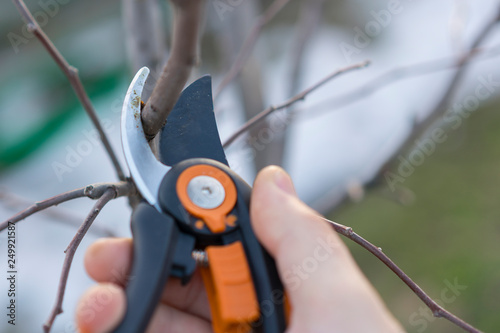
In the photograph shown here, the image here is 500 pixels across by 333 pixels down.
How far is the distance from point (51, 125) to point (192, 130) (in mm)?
2350

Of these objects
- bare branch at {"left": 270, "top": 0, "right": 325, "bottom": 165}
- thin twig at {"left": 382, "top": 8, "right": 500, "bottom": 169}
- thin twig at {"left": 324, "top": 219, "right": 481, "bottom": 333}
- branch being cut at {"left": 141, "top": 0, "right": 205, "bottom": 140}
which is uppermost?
bare branch at {"left": 270, "top": 0, "right": 325, "bottom": 165}

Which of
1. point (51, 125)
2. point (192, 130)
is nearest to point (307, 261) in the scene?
point (192, 130)

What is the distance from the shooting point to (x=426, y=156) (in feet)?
8.93

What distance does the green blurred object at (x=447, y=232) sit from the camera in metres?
1.86

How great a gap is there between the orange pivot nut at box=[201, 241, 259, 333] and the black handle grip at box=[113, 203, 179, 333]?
0.19 feet

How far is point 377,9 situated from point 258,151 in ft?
8.66

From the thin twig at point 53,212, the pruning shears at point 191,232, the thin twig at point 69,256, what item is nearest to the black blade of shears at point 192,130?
the pruning shears at point 191,232

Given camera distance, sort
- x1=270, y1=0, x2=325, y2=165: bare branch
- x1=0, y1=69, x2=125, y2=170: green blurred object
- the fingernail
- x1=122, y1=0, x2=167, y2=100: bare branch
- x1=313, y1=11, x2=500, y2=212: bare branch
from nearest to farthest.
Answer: the fingernail → x1=122, y1=0, x2=167, y2=100: bare branch → x1=313, y1=11, x2=500, y2=212: bare branch → x1=270, y1=0, x2=325, y2=165: bare branch → x1=0, y1=69, x2=125, y2=170: green blurred object

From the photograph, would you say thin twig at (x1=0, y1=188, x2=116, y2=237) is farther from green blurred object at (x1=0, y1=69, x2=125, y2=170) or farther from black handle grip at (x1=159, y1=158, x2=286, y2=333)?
green blurred object at (x1=0, y1=69, x2=125, y2=170)

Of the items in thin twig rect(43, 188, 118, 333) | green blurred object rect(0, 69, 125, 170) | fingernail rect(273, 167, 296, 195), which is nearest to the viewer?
thin twig rect(43, 188, 118, 333)

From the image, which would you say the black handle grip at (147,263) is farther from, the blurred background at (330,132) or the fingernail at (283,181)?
the blurred background at (330,132)

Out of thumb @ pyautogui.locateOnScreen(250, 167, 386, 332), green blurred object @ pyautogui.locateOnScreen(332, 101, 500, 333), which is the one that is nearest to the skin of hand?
thumb @ pyautogui.locateOnScreen(250, 167, 386, 332)

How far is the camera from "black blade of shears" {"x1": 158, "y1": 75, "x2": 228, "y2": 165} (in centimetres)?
65

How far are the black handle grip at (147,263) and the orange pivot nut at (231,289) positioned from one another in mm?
57
